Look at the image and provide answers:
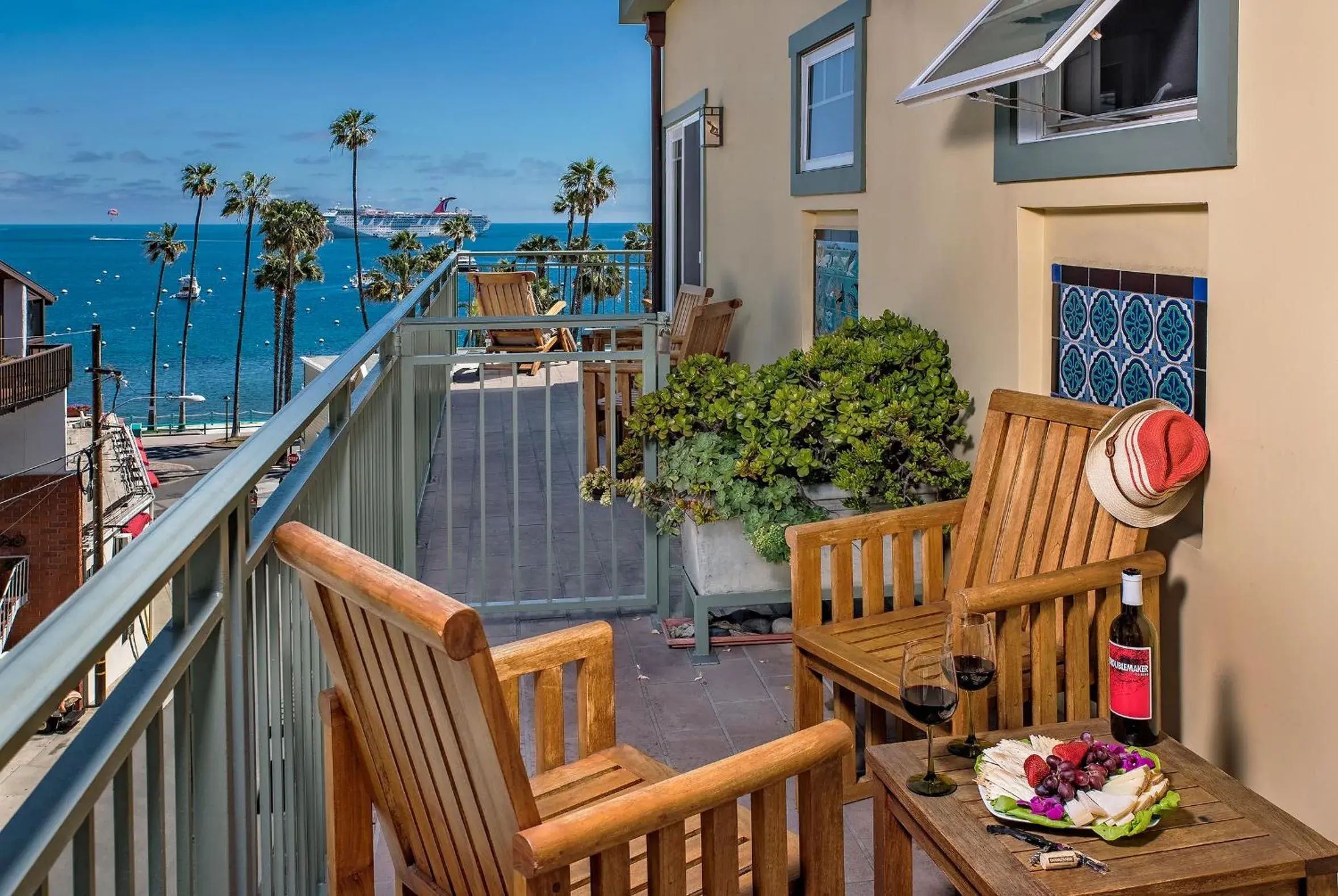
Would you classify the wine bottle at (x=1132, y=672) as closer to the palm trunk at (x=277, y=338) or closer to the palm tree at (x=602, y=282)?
the palm tree at (x=602, y=282)

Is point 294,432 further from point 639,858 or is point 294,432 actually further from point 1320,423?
point 1320,423

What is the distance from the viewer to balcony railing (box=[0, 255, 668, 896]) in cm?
91

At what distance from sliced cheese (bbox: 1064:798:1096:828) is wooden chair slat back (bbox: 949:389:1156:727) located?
625 mm

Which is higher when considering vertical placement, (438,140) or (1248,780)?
(438,140)

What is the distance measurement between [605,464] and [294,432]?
16.5 ft

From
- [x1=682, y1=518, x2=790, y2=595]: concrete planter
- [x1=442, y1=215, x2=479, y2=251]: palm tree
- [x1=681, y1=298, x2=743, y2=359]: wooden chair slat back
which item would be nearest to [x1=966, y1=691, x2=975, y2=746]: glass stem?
[x1=682, y1=518, x2=790, y2=595]: concrete planter

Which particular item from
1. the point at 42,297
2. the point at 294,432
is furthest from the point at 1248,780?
the point at 42,297

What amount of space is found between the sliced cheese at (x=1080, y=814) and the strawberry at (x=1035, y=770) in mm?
67

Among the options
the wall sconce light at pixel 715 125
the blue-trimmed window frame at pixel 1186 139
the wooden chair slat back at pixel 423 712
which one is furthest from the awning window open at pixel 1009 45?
the wall sconce light at pixel 715 125

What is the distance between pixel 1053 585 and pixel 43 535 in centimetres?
3207

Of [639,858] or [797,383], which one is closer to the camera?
[639,858]

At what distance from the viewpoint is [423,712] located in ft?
5.39

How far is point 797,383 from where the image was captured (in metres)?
4.12

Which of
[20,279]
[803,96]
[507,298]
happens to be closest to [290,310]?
[20,279]
